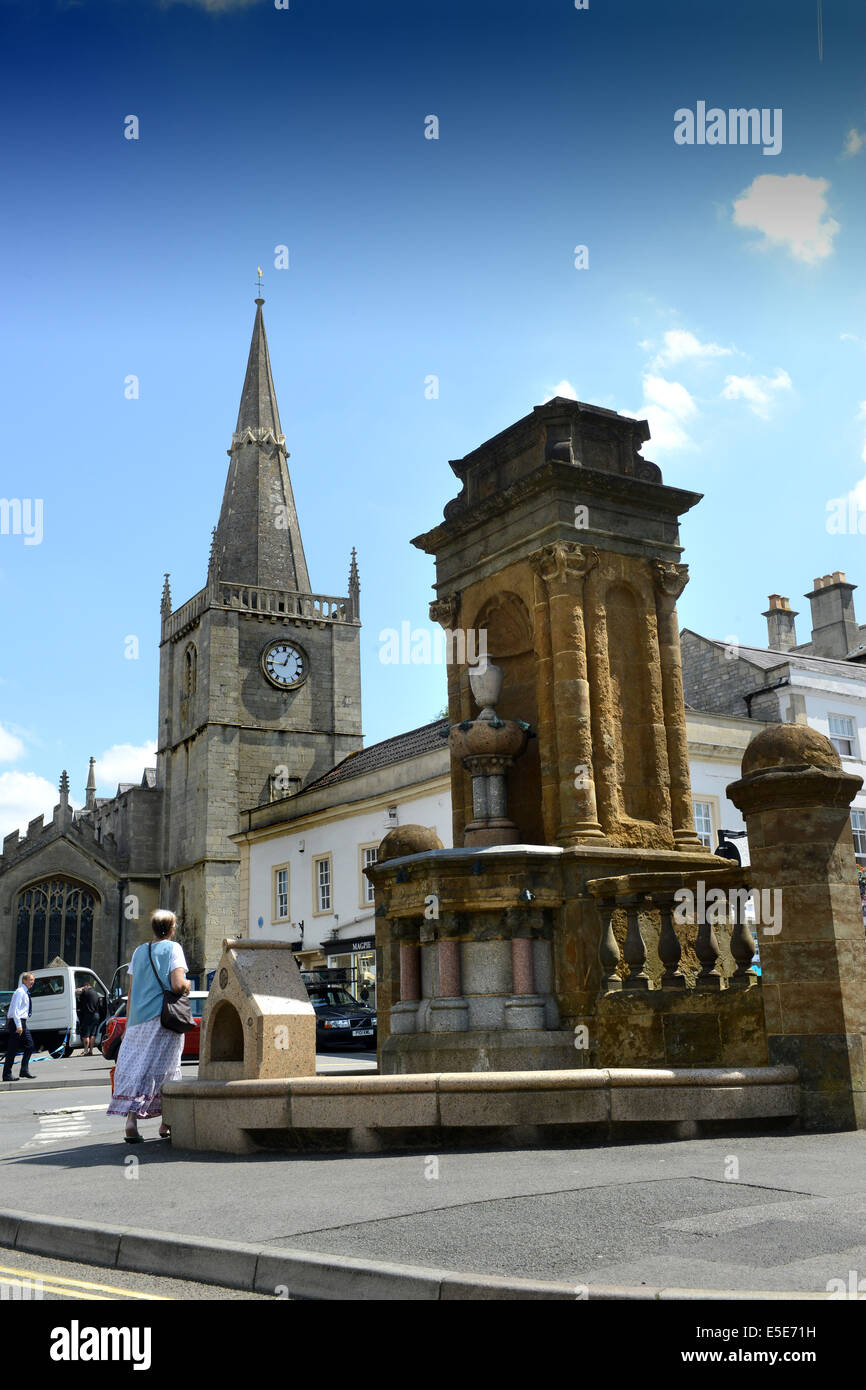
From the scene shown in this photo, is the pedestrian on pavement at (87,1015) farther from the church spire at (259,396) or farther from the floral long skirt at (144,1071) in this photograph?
the church spire at (259,396)

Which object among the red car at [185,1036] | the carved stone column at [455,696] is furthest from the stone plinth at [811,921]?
the red car at [185,1036]

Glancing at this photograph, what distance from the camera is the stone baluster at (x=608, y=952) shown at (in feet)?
32.9

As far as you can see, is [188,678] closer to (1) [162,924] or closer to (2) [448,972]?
(2) [448,972]

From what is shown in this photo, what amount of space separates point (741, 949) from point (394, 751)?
117 ft

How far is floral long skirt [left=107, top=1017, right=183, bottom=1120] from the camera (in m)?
9.48

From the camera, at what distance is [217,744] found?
59406 mm

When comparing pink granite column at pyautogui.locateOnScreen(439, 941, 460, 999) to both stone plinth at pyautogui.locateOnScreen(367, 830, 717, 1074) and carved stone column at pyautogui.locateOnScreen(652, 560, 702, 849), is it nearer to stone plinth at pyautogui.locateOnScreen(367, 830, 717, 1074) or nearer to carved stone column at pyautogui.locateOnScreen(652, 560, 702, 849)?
stone plinth at pyautogui.locateOnScreen(367, 830, 717, 1074)

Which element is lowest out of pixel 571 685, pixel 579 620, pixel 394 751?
pixel 571 685

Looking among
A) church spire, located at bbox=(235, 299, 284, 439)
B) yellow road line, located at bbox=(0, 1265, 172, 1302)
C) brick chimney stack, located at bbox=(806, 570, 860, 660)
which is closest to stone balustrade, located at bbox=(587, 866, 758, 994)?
yellow road line, located at bbox=(0, 1265, 172, 1302)

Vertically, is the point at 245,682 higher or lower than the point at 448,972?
higher

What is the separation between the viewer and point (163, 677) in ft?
220

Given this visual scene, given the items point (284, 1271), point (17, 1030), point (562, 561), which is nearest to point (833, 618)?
point (17, 1030)

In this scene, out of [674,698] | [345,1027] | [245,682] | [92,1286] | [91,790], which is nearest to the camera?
[92,1286]
